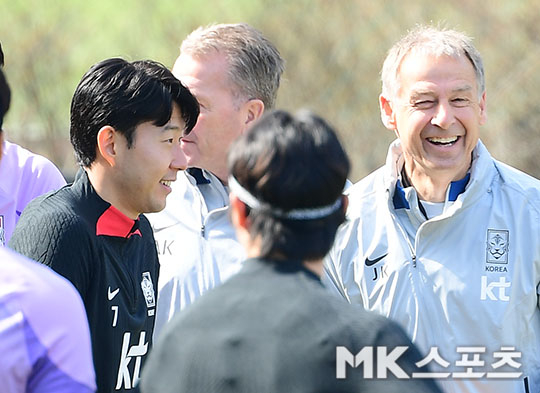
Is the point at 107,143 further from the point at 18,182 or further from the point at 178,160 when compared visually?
the point at 18,182

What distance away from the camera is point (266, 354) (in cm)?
216

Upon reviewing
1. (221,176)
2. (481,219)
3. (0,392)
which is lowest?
(0,392)

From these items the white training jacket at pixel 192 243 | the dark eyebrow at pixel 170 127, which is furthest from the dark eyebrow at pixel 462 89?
the dark eyebrow at pixel 170 127

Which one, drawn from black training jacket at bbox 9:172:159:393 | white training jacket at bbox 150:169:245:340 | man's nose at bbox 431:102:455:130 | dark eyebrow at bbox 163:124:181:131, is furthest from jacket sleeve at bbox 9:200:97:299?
man's nose at bbox 431:102:455:130

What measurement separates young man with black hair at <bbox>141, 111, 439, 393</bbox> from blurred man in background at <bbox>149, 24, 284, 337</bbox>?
1.65 metres

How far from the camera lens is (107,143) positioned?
136 inches

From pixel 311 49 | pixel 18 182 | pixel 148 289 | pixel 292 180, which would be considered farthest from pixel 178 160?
pixel 311 49

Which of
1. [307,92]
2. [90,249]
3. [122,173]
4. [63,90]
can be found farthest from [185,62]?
[63,90]

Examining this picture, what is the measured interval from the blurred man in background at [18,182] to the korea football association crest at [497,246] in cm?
191

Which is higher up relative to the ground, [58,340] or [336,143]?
[336,143]

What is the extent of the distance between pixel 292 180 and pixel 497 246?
5.78ft

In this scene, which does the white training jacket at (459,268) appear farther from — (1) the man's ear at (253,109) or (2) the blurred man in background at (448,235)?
(1) the man's ear at (253,109)

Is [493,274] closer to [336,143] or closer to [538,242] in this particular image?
[538,242]

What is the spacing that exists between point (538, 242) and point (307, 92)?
11.7m
